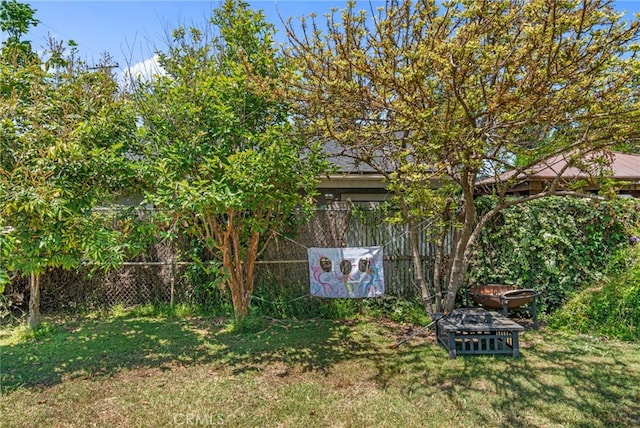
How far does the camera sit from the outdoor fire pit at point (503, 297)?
15.5 feet

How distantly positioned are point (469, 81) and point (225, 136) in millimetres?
2647

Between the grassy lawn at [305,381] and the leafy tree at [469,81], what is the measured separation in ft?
5.55

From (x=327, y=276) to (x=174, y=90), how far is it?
316 centimetres

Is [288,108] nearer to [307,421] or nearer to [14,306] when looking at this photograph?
[307,421]

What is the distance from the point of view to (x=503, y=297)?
471cm

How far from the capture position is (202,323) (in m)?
5.37

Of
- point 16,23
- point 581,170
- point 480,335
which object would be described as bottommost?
point 480,335

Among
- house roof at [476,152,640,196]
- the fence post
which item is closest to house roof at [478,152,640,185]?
house roof at [476,152,640,196]

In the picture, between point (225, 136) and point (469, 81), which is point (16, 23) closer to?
point (225, 136)

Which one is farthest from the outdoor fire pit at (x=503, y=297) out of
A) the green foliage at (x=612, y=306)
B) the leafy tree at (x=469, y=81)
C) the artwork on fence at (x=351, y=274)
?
the artwork on fence at (x=351, y=274)

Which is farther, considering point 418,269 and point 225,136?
point 418,269

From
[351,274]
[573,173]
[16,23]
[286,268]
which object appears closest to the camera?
[16,23]

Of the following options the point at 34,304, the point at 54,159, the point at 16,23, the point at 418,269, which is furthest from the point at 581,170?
the point at 34,304

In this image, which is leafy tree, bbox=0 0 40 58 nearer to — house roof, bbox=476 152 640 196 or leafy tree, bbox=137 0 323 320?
leafy tree, bbox=137 0 323 320
